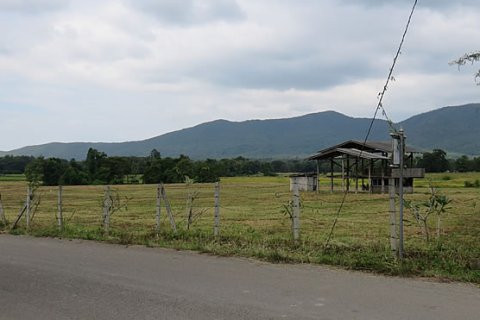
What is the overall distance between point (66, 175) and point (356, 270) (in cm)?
7230

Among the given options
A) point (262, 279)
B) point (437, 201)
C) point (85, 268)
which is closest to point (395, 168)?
point (262, 279)

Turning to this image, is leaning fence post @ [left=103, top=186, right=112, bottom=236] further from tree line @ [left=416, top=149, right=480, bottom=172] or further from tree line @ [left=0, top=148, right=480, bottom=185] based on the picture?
tree line @ [left=416, top=149, right=480, bottom=172]

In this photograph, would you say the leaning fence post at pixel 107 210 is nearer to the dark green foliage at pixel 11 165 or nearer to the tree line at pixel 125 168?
the tree line at pixel 125 168

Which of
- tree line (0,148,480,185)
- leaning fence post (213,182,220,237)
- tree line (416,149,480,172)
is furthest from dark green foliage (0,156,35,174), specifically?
leaning fence post (213,182,220,237)

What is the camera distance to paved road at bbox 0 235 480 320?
5328 mm

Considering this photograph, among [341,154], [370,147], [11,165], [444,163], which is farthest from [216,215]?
[11,165]

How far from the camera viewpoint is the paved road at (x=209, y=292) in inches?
210

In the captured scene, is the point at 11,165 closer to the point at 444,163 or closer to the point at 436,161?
the point at 436,161

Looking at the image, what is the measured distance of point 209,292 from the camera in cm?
620

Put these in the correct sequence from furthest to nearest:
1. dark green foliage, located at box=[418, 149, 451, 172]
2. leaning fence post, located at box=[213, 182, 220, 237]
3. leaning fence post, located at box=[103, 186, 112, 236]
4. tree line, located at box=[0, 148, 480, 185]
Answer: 1. dark green foliage, located at box=[418, 149, 451, 172]
2. tree line, located at box=[0, 148, 480, 185]
3. leaning fence post, located at box=[103, 186, 112, 236]
4. leaning fence post, located at box=[213, 182, 220, 237]

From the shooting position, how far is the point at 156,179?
7688 cm

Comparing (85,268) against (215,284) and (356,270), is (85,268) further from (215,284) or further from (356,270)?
(356,270)

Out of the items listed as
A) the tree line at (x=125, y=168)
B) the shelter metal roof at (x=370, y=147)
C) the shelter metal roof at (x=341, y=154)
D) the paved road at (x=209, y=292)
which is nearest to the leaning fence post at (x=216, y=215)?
the paved road at (x=209, y=292)

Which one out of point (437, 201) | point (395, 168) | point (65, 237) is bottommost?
point (65, 237)
